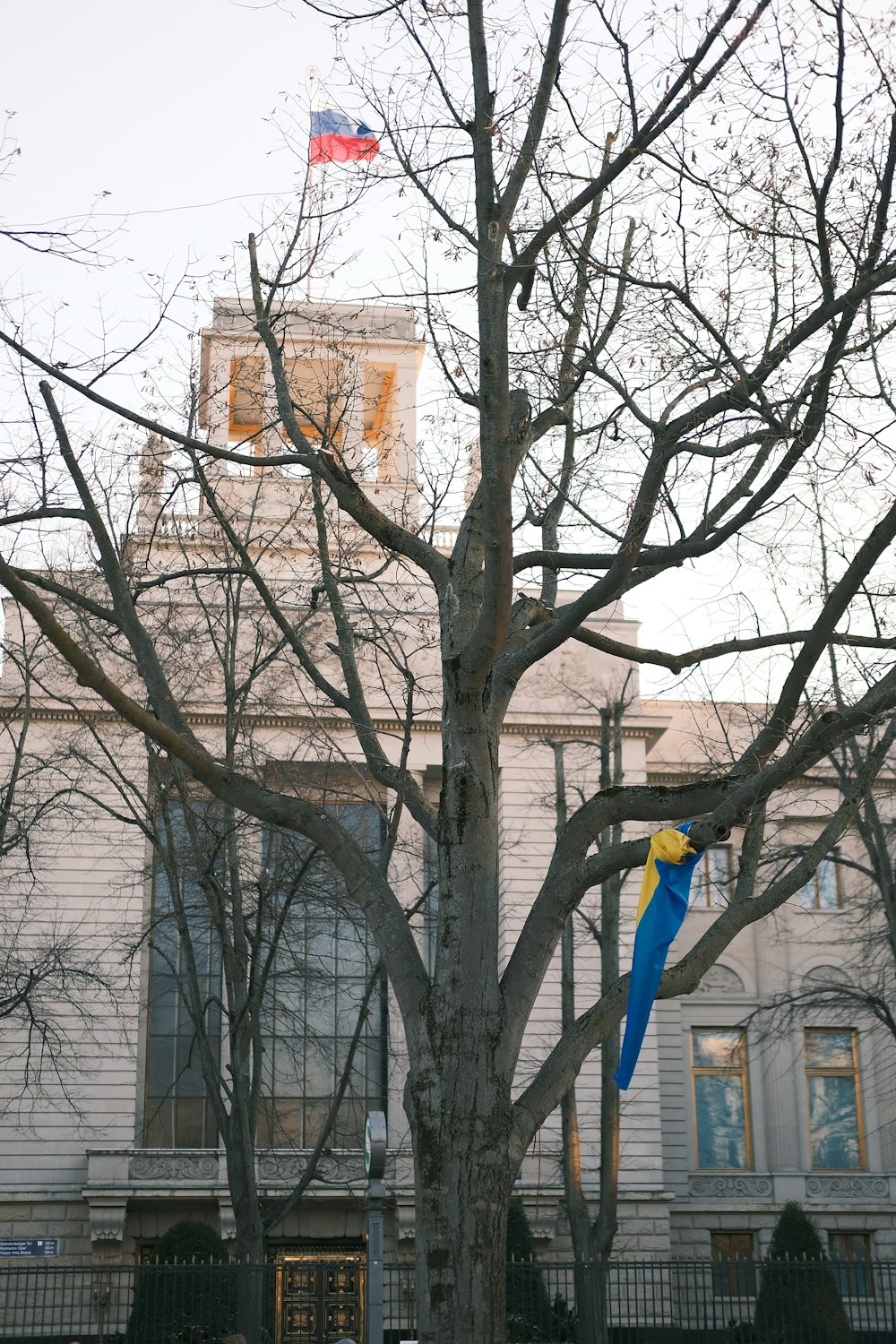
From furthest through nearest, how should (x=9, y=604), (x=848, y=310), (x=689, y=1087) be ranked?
(x=689, y=1087), (x=9, y=604), (x=848, y=310)

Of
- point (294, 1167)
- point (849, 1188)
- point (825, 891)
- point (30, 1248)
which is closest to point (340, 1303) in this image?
point (294, 1167)

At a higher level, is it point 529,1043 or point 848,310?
point 848,310

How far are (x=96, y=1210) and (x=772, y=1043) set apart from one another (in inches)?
526

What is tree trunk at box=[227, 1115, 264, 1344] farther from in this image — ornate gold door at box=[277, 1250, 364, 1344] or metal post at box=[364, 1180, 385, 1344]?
metal post at box=[364, 1180, 385, 1344]

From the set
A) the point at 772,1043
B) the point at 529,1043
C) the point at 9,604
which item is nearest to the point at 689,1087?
the point at 772,1043

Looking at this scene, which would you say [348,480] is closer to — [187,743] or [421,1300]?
[187,743]

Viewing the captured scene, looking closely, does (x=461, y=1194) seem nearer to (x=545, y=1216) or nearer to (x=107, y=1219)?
(x=107, y=1219)

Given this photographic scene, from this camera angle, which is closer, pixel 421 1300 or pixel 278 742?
pixel 421 1300

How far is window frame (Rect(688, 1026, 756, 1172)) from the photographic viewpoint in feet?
102

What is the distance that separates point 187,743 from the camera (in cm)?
931

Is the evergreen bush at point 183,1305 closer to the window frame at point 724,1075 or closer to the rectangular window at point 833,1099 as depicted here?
the window frame at point 724,1075

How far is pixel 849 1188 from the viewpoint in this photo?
30938 mm

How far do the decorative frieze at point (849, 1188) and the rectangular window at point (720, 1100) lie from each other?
1358 millimetres

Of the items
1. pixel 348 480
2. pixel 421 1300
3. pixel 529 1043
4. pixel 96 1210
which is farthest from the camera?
pixel 529 1043
